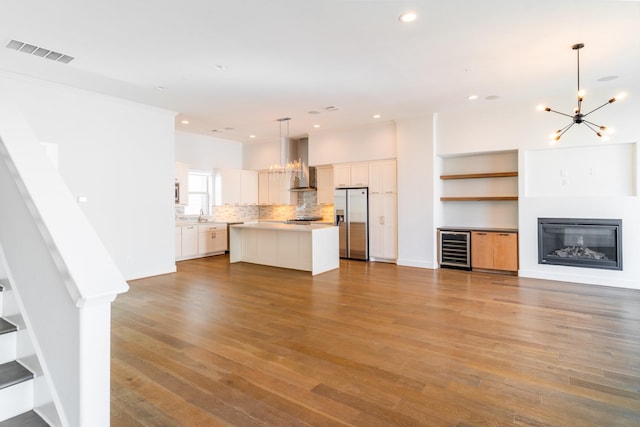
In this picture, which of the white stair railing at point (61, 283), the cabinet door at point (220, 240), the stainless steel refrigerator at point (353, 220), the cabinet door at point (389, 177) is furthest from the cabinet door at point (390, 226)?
the white stair railing at point (61, 283)

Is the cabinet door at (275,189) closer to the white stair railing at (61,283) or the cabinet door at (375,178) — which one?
the cabinet door at (375,178)

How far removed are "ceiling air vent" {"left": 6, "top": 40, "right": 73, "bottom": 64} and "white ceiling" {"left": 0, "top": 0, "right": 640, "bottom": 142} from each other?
0.31 feet

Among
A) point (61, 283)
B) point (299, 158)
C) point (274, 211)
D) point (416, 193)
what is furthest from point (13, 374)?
point (274, 211)

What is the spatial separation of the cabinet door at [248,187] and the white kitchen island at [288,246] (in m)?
2.16

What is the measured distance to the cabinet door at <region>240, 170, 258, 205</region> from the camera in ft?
31.1

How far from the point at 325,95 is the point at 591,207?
4672mm

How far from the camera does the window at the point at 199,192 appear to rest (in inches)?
343

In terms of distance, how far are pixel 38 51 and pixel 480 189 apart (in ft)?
23.8

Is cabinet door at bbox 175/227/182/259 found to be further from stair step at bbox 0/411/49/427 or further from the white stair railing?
stair step at bbox 0/411/49/427

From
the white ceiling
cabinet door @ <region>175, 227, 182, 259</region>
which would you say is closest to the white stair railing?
the white ceiling

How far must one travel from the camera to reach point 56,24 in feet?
10.9

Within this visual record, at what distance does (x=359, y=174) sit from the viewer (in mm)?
7805

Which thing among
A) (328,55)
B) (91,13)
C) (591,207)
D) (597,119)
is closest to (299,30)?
(328,55)

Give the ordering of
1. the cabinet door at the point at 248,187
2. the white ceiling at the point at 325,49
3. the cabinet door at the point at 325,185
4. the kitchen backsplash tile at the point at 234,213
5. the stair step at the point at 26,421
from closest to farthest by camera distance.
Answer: the stair step at the point at 26,421, the white ceiling at the point at 325,49, the cabinet door at the point at 325,185, the kitchen backsplash tile at the point at 234,213, the cabinet door at the point at 248,187
